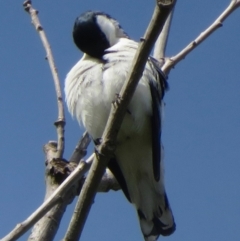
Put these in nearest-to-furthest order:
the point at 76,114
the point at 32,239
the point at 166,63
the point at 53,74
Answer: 1. the point at 32,239
2. the point at 53,74
3. the point at 166,63
4. the point at 76,114

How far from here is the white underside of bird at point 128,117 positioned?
4422mm

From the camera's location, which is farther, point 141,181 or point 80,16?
point 80,16

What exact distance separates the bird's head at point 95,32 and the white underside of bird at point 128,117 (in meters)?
0.12

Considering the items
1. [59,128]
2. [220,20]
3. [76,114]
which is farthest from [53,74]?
[220,20]

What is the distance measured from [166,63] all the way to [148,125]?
1.56 feet

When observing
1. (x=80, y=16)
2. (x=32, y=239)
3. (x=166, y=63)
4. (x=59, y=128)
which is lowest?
(x=32, y=239)

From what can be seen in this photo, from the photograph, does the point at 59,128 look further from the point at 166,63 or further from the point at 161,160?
the point at 161,160

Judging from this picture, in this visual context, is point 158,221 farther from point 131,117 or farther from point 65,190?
point 65,190

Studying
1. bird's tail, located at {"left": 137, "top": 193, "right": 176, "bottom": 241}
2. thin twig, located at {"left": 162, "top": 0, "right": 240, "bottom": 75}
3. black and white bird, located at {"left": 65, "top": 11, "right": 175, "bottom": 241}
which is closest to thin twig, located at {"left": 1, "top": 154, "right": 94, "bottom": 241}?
thin twig, located at {"left": 162, "top": 0, "right": 240, "bottom": 75}

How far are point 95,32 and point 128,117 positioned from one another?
3.01ft

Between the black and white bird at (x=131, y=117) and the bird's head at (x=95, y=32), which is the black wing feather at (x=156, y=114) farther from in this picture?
the bird's head at (x=95, y=32)

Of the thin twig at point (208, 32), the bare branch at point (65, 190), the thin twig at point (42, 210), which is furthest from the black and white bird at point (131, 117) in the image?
the thin twig at point (42, 210)

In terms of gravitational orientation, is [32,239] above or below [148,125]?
below

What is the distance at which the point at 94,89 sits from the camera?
448 centimetres
